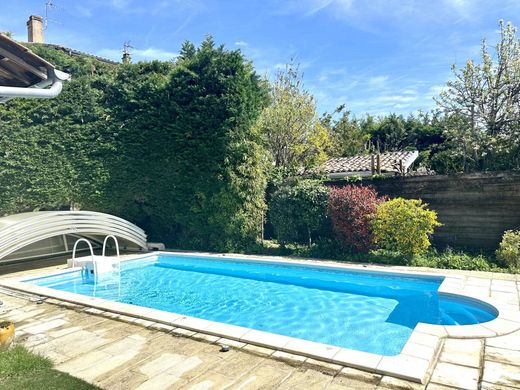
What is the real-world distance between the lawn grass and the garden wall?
11.0m

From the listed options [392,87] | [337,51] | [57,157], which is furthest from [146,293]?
[392,87]

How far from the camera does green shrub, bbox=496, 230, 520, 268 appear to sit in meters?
9.30

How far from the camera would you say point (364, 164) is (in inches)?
725

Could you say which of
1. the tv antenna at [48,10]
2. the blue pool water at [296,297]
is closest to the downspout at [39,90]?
the blue pool water at [296,297]

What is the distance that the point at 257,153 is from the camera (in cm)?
1395

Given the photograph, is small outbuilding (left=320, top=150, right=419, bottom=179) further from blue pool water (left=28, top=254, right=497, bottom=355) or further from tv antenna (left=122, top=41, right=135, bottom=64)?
tv antenna (left=122, top=41, right=135, bottom=64)

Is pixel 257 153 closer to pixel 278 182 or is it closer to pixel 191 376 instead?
pixel 278 182

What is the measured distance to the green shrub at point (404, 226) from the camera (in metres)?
10.5

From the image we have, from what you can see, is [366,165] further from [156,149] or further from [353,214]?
[156,149]

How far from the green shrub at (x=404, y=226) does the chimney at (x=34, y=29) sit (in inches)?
1000

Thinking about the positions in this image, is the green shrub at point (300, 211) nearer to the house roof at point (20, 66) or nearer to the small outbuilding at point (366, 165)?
the small outbuilding at point (366, 165)

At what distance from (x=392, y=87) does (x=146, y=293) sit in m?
23.8

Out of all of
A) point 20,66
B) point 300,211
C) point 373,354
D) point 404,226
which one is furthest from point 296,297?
point 20,66

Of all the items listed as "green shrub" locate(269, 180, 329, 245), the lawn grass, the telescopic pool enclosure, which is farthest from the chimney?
the lawn grass
